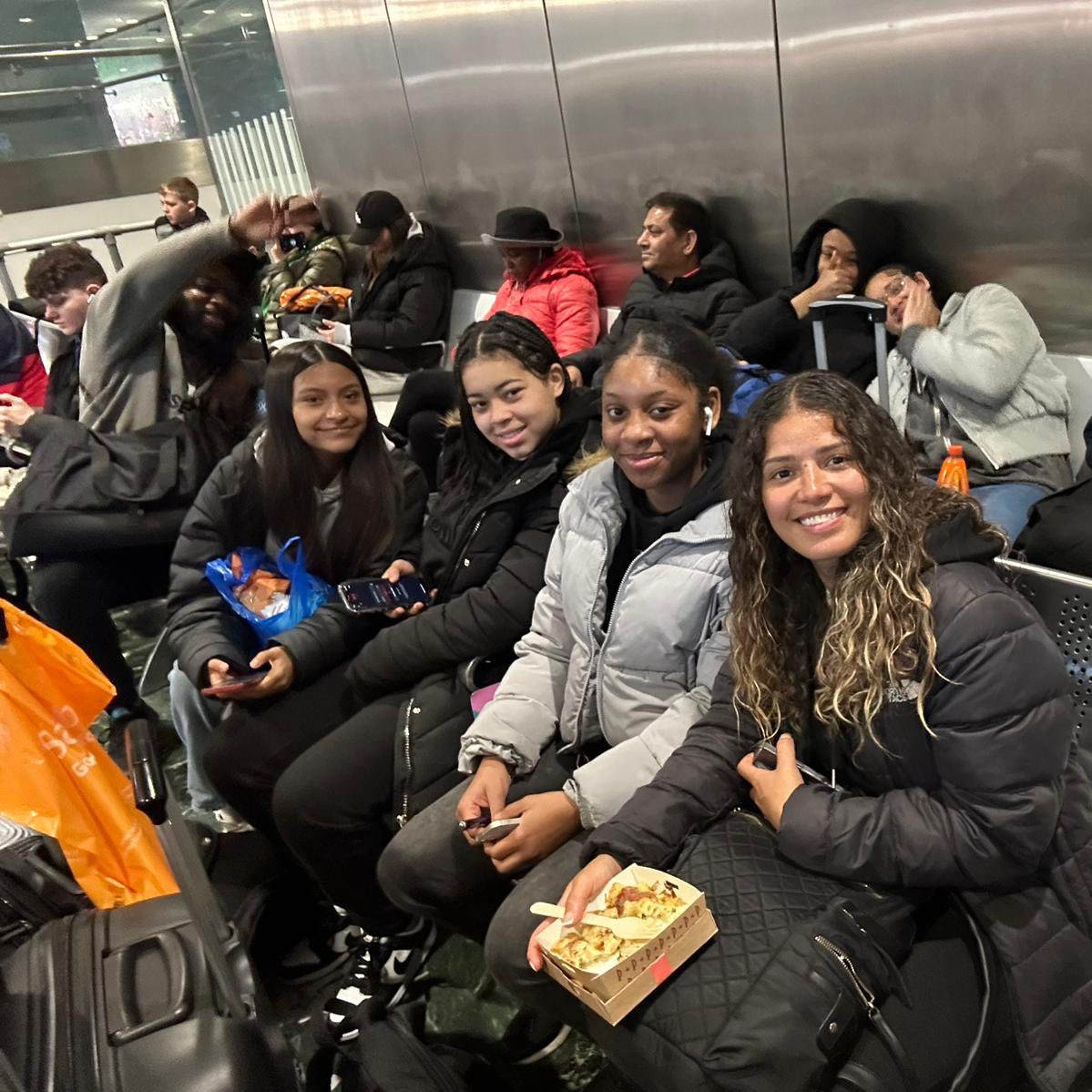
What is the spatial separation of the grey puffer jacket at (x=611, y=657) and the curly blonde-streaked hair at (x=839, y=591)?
15 centimetres

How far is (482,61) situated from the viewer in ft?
15.6

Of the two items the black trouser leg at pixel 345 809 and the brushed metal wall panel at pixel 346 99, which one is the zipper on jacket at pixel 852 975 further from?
the brushed metal wall panel at pixel 346 99

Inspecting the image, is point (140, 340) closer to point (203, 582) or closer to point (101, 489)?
point (101, 489)

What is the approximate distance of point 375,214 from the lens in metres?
5.14

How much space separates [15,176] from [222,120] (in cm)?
171

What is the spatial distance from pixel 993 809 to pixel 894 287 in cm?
211

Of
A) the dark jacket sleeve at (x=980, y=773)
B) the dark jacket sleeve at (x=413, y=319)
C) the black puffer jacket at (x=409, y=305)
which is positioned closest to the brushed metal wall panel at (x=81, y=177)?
the black puffer jacket at (x=409, y=305)

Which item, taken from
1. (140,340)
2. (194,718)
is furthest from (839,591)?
(140,340)

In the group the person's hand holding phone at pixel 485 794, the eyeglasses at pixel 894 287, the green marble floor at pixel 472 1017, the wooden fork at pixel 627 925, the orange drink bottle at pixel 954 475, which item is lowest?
the green marble floor at pixel 472 1017

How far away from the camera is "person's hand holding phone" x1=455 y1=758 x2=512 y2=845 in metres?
1.68

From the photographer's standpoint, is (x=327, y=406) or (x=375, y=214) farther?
(x=375, y=214)

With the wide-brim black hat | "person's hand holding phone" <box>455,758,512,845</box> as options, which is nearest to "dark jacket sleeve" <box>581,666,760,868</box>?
"person's hand holding phone" <box>455,758,512,845</box>

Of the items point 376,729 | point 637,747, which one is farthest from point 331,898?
point 637,747

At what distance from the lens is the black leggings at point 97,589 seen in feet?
9.67
